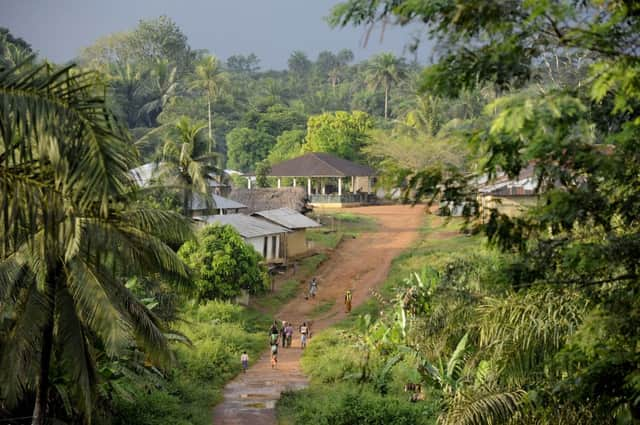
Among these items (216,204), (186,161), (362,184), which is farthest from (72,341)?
(362,184)

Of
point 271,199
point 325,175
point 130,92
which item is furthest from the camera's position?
point 130,92

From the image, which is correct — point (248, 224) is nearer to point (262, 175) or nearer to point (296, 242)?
point (296, 242)

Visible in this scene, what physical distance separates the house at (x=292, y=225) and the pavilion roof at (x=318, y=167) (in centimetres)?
1795

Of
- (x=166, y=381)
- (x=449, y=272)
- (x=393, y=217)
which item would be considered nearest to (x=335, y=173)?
(x=393, y=217)

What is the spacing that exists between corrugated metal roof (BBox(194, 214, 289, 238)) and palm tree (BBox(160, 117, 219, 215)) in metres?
1.59

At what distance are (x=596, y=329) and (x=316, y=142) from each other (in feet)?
210

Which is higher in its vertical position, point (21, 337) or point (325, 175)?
point (325, 175)

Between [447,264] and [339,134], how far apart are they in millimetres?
56645

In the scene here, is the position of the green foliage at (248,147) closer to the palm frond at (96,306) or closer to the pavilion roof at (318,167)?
the pavilion roof at (318,167)

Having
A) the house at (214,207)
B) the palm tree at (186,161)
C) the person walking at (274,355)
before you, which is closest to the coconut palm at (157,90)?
the house at (214,207)

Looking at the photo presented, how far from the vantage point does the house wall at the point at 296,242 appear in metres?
43.9

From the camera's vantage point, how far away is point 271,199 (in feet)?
169

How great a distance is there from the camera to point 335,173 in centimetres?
6341

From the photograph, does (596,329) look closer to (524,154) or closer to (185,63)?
(524,154)
